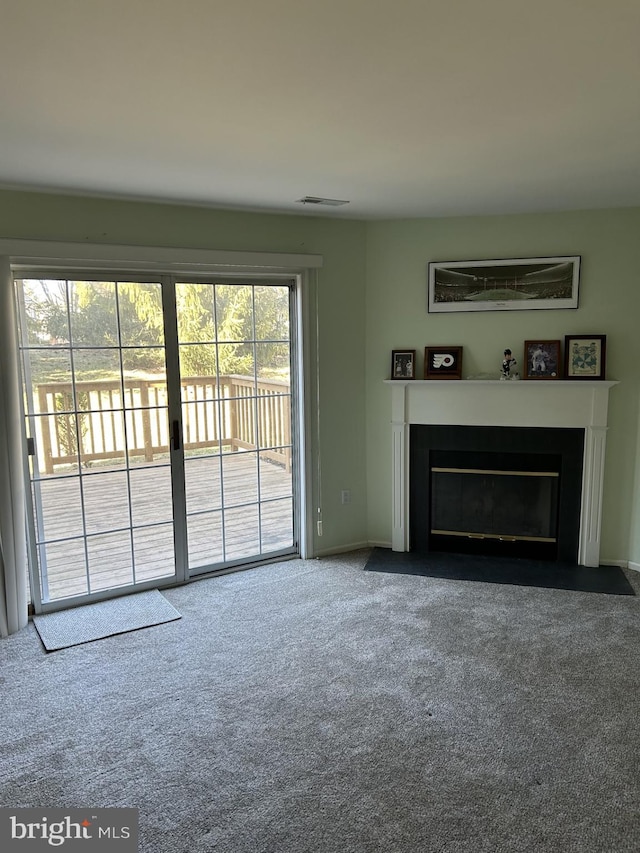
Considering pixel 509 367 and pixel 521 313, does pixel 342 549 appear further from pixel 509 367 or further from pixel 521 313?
pixel 521 313

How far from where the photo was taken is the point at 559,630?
3.38 metres

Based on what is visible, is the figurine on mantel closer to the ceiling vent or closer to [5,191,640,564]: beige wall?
[5,191,640,564]: beige wall

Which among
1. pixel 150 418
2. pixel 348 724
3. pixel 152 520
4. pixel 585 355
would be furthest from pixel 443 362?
pixel 348 724

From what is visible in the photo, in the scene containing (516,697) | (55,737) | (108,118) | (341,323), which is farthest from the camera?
(341,323)

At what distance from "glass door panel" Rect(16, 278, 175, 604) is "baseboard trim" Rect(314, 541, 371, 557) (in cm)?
116

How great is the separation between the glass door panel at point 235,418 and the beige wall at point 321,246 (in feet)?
0.90

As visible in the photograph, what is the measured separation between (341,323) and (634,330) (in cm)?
198

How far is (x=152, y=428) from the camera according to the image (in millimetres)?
3895

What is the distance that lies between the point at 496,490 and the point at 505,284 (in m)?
1.48

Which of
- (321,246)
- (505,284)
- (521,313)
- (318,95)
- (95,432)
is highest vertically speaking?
(318,95)

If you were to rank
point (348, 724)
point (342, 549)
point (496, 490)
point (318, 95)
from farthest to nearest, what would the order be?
point (342, 549) → point (496, 490) → point (348, 724) → point (318, 95)

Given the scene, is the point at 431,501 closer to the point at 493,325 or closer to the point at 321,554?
the point at 321,554

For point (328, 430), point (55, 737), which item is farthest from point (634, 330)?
point (55, 737)

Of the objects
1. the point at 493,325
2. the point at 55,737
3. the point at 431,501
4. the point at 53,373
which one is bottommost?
the point at 55,737
